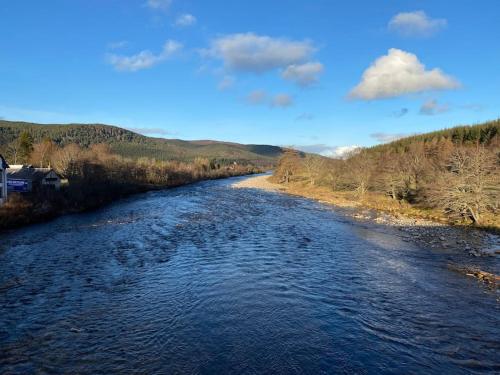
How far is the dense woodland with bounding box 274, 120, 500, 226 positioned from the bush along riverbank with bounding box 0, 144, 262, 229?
37.0 metres

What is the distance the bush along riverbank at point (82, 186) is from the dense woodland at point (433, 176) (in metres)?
37.0

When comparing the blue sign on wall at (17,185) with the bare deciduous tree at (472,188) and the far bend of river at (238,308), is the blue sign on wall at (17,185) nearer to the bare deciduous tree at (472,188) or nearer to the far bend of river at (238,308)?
the far bend of river at (238,308)

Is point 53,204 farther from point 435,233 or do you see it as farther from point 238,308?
point 435,233

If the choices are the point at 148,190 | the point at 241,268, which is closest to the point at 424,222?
the point at 241,268

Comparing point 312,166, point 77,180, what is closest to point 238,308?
point 77,180

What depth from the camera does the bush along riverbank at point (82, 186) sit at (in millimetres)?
36812

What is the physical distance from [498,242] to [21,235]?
39.4 meters

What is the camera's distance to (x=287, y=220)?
39125mm

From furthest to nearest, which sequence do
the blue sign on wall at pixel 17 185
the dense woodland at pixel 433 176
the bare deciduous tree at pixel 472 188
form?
1. the blue sign on wall at pixel 17 185
2. the dense woodland at pixel 433 176
3. the bare deciduous tree at pixel 472 188

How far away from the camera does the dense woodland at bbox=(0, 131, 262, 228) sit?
37719 mm

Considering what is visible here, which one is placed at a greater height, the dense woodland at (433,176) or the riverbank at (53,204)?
the dense woodland at (433,176)

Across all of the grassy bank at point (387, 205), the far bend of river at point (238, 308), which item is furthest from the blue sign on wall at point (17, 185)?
the grassy bank at point (387, 205)

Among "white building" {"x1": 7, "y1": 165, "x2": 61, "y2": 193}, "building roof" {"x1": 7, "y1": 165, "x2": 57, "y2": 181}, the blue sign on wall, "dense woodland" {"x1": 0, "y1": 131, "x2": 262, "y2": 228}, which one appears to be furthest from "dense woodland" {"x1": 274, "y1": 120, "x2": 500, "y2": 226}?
"building roof" {"x1": 7, "y1": 165, "x2": 57, "y2": 181}

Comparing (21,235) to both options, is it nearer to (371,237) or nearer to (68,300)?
(68,300)
